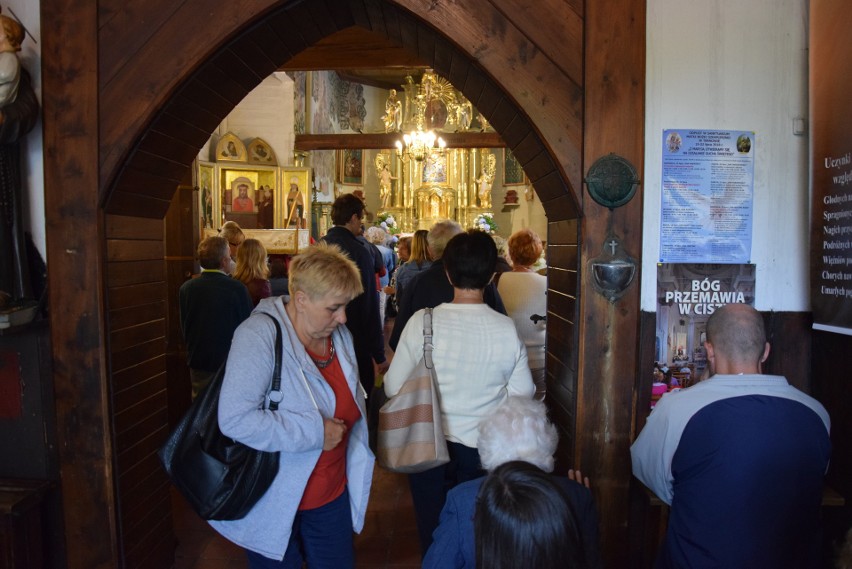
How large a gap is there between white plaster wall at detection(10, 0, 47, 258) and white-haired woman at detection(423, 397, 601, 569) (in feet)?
6.35

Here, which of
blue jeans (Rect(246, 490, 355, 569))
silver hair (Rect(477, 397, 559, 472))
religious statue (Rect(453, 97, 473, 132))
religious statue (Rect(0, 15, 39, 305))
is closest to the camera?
silver hair (Rect(477, 397, 559, 472))

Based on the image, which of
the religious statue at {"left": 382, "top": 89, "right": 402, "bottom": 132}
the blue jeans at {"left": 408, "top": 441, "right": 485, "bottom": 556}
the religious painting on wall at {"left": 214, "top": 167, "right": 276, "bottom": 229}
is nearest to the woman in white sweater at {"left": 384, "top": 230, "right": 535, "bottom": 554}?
the blue jeans at {"left": 408, "top": 441, "right": 485, "bottom": 556}

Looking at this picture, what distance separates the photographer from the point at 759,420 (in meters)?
1.54

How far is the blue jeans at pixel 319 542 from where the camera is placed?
1.95 m

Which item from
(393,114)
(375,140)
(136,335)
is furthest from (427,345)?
(393,114)

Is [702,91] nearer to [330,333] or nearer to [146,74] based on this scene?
[330,333]

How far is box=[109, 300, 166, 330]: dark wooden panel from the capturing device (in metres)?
2.42

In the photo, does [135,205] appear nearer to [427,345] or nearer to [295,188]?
[427,345]

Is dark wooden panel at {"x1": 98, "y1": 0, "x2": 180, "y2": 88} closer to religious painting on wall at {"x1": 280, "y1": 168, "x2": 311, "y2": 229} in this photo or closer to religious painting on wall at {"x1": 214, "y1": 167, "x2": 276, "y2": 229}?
religious painting on wall at {"x1": 214, "y1": 167, "x2": 276, "y2": 229}

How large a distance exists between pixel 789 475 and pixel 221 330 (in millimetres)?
2699

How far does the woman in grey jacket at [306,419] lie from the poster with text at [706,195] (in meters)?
1.24

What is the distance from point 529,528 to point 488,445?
1.22 ft

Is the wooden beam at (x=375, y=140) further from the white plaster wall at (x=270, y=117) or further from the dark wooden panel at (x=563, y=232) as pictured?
the dark wooden panel at (x=563, y=232)

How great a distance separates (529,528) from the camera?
3.64 ft
